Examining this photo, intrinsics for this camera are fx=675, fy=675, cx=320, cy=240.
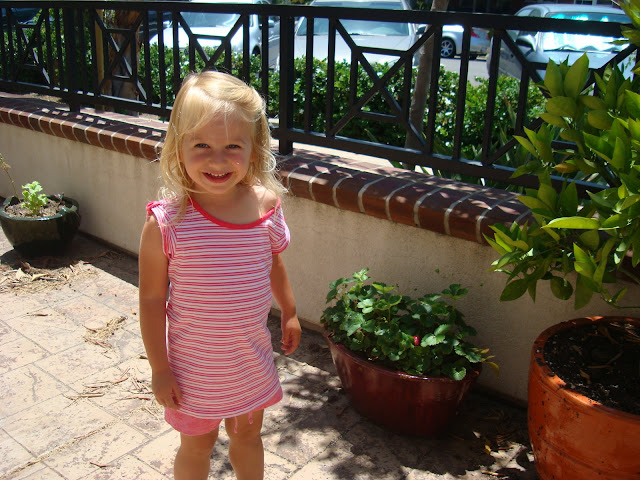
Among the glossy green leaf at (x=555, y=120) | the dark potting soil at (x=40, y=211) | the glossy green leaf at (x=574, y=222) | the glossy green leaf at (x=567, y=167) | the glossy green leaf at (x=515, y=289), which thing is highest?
the glossy green leaf at (x=555, y=120)

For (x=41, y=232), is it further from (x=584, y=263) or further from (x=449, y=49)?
(x=449, y=49)

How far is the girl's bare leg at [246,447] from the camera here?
2.23m

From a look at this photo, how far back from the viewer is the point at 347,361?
9.72 feet

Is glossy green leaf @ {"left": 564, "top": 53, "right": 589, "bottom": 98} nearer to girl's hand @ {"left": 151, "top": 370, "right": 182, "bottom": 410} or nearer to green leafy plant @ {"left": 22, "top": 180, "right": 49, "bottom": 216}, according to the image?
girl's hand @ {"left": 151, "top": 370, "right": 182, "bottom": 410}

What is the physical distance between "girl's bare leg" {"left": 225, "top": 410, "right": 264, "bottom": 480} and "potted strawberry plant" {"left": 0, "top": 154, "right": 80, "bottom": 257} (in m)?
2.95

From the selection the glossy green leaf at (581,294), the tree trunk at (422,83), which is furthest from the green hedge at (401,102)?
the glossy green leaf at (581,294)

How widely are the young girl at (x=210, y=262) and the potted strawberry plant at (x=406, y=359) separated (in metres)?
0.77

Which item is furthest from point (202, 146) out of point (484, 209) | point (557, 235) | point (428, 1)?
point (428, 1)

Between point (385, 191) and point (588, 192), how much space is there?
123 cm

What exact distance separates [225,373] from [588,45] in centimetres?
945

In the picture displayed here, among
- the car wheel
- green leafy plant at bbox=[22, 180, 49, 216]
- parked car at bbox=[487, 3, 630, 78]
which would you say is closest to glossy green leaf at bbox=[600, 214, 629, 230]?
green leafy plant at bbox=[22, 180, 49, 216]

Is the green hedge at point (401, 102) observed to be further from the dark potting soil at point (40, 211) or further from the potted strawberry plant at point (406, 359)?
the potted strawberry plant at point (406, 359)

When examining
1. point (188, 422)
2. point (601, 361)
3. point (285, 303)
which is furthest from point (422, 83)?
point (188, 422)

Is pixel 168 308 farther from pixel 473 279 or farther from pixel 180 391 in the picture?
pixel 473 279
